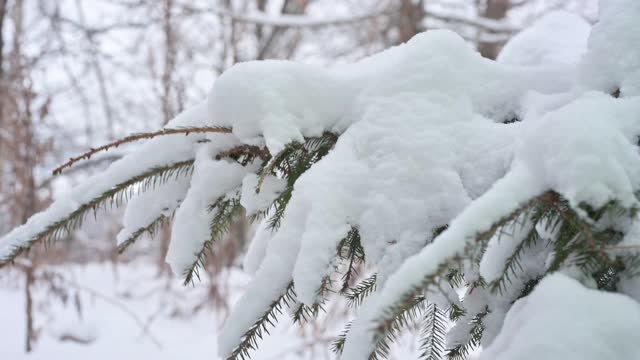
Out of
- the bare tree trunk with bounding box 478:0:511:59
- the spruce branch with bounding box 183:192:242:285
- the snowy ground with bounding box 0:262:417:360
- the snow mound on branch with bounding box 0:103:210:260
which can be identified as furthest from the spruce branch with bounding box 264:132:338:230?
the bare tree trunk with bounding box 478:0:511:59

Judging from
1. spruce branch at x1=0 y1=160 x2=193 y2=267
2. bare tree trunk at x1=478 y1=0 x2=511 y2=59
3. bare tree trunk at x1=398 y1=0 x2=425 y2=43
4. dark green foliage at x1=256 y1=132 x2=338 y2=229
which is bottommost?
bare tree trunk at x1=478 y1=0 x2=511 y2=59

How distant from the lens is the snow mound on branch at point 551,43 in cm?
135

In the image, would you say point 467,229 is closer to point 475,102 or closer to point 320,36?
point 475,102

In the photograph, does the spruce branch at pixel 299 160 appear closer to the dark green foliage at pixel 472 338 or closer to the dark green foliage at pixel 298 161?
the dark green foliage at pixel 298 161

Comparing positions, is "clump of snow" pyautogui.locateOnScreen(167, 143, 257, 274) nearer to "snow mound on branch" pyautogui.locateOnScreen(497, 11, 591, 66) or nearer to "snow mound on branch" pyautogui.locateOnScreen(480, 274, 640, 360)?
"snow mound on branch" pyautogui.locateOnScreen(480, 274, 640, 360)

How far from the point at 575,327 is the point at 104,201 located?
92 cm

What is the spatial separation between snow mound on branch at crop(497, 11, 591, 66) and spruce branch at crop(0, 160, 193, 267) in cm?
108

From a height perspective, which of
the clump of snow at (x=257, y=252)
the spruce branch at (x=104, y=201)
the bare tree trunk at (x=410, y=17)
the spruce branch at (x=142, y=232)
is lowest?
the bare tree trunk at (x=410, y=17)

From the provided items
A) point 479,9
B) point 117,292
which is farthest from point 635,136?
point 479,9

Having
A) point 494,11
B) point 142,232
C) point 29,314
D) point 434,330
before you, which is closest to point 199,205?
point 142,232

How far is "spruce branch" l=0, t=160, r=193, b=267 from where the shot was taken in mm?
901

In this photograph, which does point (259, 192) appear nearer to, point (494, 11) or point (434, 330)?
point (434, 330)

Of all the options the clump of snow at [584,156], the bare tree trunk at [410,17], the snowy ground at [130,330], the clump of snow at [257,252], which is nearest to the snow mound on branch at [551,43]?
the clump of snow at [584,156]

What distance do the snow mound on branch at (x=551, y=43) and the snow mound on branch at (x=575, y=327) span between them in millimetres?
907
